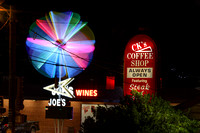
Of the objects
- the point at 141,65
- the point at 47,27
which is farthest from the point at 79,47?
the point at 141,65

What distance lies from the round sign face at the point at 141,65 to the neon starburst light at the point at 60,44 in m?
11.2

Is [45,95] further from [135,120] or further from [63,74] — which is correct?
[135,120]

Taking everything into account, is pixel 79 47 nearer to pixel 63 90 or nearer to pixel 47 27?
pixel 47 27

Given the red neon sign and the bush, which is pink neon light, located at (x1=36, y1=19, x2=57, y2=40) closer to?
the red neon sign

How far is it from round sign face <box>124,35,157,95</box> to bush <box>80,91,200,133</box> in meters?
7.28

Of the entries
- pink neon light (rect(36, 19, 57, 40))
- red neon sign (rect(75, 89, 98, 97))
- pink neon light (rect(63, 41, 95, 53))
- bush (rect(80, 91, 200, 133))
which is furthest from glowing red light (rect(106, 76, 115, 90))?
bush (rect(80, 91, 200, 133))

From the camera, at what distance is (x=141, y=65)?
1848 centimetres

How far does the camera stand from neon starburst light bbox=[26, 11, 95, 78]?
29938 millimetres

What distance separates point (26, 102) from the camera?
3119 centimetres

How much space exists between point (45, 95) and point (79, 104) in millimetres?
3285

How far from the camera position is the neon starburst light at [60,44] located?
29938mm

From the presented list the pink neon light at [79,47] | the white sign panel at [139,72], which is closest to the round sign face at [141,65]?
the white sign panel at [139,72]

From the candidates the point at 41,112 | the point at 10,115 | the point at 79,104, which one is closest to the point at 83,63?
the point at 79,104

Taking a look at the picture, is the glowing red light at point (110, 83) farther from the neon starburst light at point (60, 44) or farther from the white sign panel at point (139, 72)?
the white sign panel at point (139, 72)
